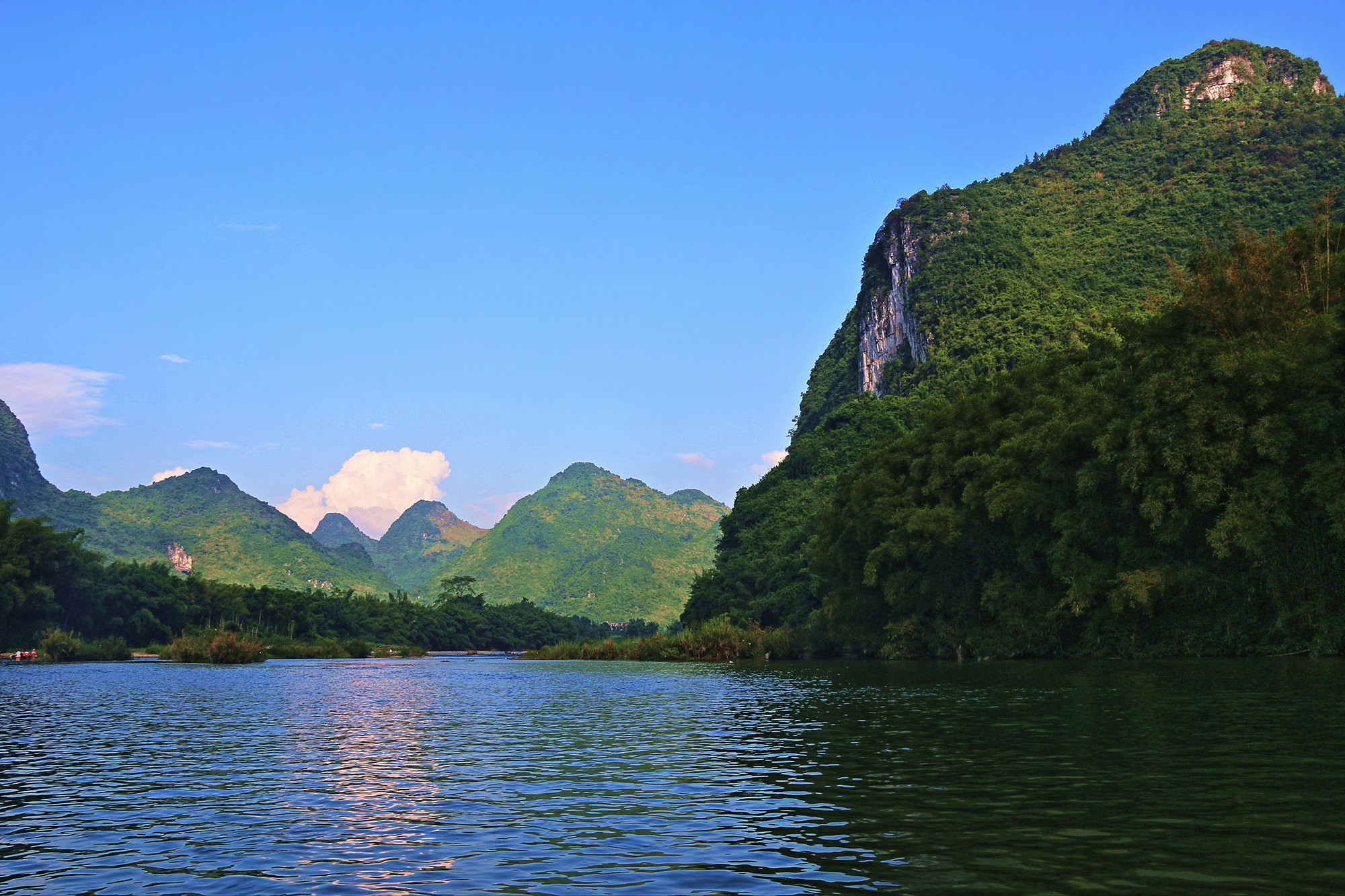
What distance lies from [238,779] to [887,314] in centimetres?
17816

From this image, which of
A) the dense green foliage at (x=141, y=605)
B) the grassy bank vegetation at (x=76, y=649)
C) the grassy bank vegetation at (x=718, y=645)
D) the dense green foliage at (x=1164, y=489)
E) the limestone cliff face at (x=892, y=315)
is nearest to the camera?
the dense green foliage at (x=1164, y=489)

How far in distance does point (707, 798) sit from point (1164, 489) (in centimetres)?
3631

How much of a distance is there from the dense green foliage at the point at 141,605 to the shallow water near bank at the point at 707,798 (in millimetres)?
72284

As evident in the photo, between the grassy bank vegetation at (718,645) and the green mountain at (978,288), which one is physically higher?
the green mountain at (978,288)

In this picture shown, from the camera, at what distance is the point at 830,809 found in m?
12.3

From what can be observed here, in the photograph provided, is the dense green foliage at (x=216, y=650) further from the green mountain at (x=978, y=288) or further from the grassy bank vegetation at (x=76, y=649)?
the green mountain at (x=978, y=288)

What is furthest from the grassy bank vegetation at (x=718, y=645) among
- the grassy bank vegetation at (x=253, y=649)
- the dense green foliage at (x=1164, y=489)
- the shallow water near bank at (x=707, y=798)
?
the shallow water near bank at (x=707, y=798)

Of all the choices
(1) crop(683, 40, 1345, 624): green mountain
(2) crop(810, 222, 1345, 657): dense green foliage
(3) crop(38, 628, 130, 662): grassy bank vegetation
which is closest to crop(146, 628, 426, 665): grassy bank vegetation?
(3) crop(38, 628, 130, 662): grassy bank vegetation

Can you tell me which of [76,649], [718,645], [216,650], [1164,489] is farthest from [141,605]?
[1164,489]

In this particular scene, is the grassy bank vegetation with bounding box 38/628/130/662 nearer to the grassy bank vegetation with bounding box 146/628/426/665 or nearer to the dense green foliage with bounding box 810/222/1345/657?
the grassy bank vegetation with bounding box 146/628/426/665

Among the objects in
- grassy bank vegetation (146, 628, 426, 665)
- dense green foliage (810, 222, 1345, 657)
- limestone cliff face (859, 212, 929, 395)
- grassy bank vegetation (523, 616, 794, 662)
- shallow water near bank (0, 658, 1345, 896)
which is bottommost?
grassy bank vegetation (146, 628, 426, 665)

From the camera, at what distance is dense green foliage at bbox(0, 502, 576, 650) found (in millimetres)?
89688

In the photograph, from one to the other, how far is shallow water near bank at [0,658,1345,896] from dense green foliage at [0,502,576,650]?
72284 millimetres

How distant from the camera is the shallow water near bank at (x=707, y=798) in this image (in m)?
8.99
